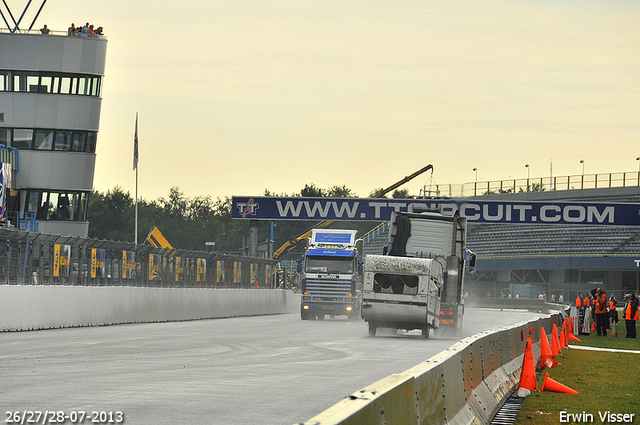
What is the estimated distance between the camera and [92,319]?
26.6 meters

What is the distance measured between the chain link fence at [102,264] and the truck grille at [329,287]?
379 cm

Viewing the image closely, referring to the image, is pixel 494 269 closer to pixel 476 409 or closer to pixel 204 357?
pixel 204 357

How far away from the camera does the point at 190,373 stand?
44.4 ft

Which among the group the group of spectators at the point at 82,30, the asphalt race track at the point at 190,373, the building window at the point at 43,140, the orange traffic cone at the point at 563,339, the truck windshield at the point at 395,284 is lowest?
the asphalt race track at the point at 190,373

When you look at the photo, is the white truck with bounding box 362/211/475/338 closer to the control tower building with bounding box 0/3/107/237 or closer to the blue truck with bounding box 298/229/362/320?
the blue truck with bounding box 298/229/362/320

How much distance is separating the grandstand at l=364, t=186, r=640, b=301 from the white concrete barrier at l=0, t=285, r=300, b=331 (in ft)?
141

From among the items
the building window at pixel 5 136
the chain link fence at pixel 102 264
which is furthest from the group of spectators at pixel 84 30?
the chain link fence at pixel 102 264

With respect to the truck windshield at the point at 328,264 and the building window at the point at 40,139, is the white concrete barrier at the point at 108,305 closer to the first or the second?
the truck windshield at the point at 328,264

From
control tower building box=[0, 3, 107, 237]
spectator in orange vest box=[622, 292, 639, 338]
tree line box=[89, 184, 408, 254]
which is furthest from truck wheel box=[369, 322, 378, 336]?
tree line box=[89, 184, 408, 254]

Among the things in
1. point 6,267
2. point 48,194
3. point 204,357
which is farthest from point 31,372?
point 48,194

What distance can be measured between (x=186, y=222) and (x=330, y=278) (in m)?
137

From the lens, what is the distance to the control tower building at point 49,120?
61.4m

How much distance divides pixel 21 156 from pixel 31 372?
5255cm

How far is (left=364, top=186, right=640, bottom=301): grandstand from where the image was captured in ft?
264
